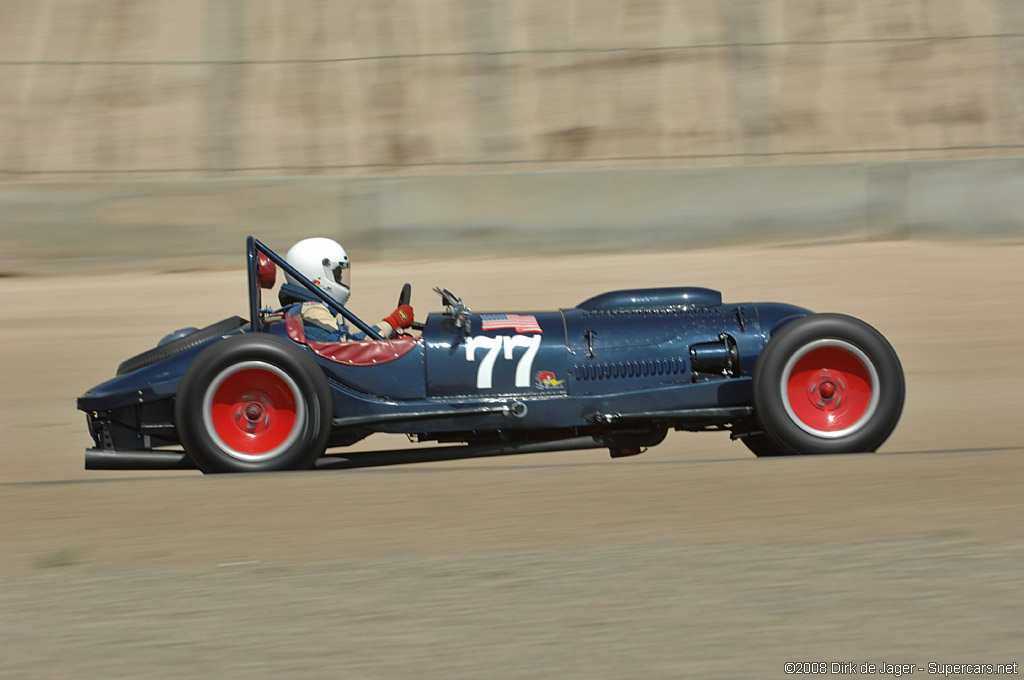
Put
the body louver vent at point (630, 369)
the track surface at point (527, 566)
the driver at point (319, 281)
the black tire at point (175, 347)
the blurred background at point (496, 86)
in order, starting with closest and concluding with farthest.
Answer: the track surface at point (527, 566), the body louver vent at point (630, 369), the black tire at point (175, 347), the driver at point (319, 281), the blurred background at point (496, 86)

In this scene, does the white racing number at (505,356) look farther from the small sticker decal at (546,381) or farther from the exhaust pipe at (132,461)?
the exhaust pipe at (132,461)

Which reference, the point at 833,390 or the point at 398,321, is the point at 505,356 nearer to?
the point at 398,321

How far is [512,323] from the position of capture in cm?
616

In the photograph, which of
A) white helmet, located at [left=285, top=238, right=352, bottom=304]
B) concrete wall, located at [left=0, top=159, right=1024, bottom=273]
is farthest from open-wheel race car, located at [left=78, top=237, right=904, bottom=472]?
concrete wall, located at [left=0, top=159, right=1024, bottom=273]

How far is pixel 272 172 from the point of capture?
15.9m

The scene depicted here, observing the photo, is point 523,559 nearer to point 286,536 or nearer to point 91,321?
point 286,536

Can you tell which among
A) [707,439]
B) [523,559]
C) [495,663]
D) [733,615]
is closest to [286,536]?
[523,559]

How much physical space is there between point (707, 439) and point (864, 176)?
6682 millimetres

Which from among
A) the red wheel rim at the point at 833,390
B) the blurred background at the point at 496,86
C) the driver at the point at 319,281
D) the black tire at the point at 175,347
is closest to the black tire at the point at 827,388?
the red wheel rim at the point at 833,390

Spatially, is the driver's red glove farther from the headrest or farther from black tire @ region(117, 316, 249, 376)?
black tire @ region(117, 316, 249, 376)

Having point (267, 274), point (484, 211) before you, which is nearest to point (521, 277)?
point (484, 211)

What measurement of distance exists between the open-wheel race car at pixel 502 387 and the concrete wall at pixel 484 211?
22.1 feet

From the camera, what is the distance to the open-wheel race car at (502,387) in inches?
230

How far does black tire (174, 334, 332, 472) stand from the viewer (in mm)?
5781
